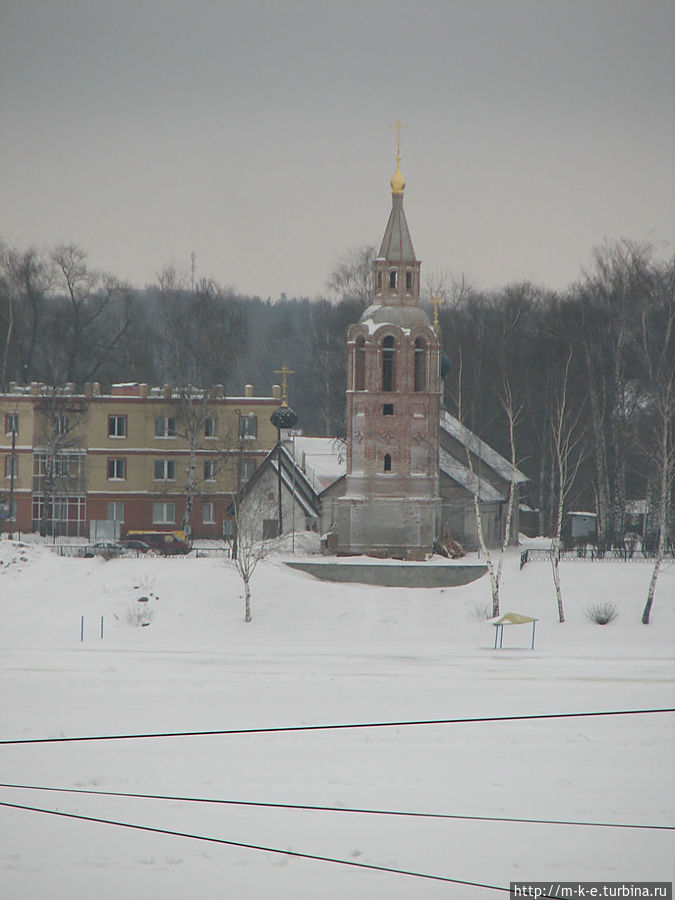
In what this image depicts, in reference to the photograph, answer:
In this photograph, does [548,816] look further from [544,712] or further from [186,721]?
[186,721]

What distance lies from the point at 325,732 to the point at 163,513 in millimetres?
28004

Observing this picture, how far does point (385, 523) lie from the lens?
3569cm

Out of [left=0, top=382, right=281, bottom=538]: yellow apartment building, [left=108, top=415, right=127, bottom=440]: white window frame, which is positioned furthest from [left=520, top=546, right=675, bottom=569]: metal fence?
[left=108, top=415, right=127, bottom=440]: white window frame

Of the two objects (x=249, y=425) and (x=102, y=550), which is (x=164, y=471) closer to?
(x=249, y=425)

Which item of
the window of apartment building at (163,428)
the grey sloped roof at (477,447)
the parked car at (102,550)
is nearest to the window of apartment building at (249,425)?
the window of apartment building at (163,428)

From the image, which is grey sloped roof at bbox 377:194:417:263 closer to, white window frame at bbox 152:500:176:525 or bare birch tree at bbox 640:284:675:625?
bare birch tree at bbox 640:284:675:625

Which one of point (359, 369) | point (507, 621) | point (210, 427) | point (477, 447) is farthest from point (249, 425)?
point (507, 621)

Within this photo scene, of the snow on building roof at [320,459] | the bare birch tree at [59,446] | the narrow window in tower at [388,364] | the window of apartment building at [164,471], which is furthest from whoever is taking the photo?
the window of apartment building at [164,471]

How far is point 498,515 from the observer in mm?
41656

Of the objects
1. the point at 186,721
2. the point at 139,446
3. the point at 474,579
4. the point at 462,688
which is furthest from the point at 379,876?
the point at 139,446

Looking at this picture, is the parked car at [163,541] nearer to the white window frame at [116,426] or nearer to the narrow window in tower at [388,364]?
the white window frame at [116,426]

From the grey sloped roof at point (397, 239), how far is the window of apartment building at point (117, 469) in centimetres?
1590

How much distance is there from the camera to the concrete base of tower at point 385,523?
3556 cm

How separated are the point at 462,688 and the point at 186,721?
5.75 meters
